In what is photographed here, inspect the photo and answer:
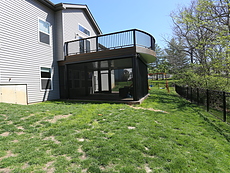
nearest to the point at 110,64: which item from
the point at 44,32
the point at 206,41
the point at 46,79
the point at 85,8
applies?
the point at 46,79

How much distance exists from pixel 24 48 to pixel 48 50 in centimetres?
167

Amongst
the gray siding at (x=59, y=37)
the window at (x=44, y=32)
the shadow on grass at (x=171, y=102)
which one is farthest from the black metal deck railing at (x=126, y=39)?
the shadow on grass at (x=171, y=102)

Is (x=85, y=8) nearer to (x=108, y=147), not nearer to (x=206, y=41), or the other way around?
(x=206, y=41)

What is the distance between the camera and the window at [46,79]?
8875mm

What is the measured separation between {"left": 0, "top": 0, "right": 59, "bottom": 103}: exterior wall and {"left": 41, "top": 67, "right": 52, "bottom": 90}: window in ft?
0.85

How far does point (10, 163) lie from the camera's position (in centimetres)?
220

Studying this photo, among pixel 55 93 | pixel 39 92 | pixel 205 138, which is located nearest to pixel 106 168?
pixel 205 138

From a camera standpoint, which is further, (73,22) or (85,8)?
(85,8)

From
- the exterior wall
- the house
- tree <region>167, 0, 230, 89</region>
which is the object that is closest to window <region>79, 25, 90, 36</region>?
the house

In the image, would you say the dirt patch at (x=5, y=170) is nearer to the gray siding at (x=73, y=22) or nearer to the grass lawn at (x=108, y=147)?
the grass lawn at (x=108, y=147)

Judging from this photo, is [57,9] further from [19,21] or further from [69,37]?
[19,21]

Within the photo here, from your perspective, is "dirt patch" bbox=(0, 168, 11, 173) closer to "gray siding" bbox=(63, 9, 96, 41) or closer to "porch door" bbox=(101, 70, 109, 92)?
"gray siding" bbox=(63, 9, 96, 41)

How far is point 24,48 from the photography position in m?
7.78

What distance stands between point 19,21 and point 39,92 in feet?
13.3
